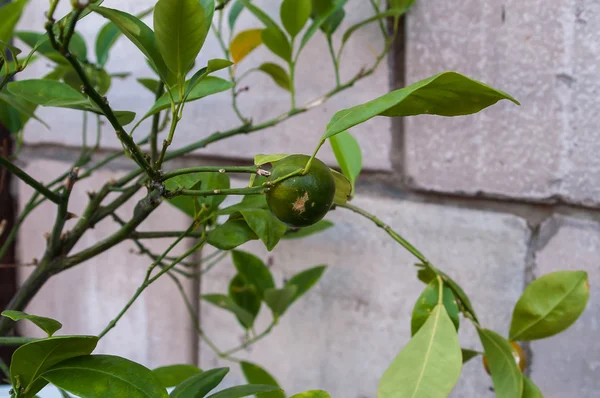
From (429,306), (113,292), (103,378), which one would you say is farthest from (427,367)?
(113,292)

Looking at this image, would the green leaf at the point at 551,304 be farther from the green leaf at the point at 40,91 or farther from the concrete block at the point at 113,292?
the concrete block at the point at 113,292

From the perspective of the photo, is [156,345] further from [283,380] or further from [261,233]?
[261,233]

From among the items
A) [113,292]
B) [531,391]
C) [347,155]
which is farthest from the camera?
[113,292]

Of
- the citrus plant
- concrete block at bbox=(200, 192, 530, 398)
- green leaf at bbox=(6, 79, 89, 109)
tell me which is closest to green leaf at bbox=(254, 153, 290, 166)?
the citrus plant

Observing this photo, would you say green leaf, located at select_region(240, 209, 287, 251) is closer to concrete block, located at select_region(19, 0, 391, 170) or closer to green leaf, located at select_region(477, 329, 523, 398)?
green leaf, located at select_region(477, 329, 523, 398)

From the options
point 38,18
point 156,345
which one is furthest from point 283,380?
point 38,18

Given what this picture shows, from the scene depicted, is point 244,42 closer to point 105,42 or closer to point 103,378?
point 105,42
